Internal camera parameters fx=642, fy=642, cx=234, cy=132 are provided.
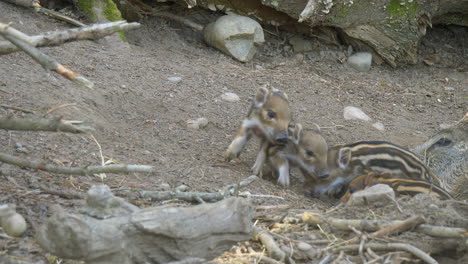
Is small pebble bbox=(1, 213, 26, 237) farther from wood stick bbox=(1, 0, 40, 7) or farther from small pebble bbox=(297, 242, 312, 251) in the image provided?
wood stick bbox=(1, 0, 40, 7)

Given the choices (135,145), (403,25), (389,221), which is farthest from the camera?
(403,25)

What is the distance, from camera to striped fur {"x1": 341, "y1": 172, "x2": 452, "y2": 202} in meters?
4.41

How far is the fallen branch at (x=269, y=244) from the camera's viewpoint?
3.25 m

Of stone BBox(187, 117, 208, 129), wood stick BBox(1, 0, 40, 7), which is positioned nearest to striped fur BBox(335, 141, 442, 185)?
stone BBox(187, 117, 208, 129)

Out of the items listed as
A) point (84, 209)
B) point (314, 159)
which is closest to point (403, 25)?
point (314, 159)

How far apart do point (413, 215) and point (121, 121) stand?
282cm

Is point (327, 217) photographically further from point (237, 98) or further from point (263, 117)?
point (237, 98)

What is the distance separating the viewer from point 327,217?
3725 mm

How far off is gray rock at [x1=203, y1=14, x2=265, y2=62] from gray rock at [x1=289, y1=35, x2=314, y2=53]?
56 cm

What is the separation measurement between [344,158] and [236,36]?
2.74m

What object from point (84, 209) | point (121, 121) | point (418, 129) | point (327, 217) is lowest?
point (418, 129)

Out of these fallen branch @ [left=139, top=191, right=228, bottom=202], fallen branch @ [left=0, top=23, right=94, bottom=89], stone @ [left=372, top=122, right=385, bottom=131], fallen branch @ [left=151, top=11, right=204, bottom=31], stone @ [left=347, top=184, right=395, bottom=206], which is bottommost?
stone @ [left=372, top=122, right=385, bottom=131]

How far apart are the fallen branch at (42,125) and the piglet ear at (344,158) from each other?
2.94m

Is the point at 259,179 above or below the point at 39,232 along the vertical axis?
below
